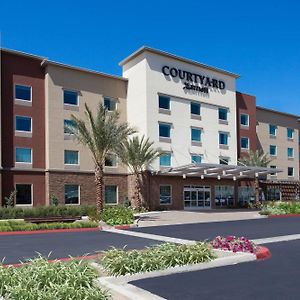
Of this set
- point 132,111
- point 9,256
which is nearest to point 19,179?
point 132,111

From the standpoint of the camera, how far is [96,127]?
2650cm

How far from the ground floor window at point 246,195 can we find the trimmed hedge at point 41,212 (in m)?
23.1

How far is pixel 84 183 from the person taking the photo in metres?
36.7

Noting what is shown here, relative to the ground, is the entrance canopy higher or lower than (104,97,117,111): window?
lower

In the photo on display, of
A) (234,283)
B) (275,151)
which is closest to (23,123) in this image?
(234,283)

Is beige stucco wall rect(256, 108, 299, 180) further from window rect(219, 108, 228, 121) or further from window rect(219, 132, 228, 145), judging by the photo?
window rect(219, 108, 228, 121)

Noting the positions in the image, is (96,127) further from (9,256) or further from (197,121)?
(197,121)

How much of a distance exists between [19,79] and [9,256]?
25088 mm

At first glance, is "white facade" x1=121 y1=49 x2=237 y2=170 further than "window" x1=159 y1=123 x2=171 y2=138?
No

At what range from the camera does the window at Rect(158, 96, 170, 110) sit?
3960cm

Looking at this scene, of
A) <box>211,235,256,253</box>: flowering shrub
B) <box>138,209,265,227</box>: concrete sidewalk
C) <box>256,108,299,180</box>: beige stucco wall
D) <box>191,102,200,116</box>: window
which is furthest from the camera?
<box>256,108,299,180</box>: beige stucco wall

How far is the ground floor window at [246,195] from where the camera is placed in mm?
46469

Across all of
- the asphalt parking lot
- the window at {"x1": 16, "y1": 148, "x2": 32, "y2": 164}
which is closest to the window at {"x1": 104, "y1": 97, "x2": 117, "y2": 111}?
the window at {"x1": 16, "y1": 148, "x2": 32, "y2": 164}

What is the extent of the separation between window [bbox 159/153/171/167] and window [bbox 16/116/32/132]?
12850 mm
